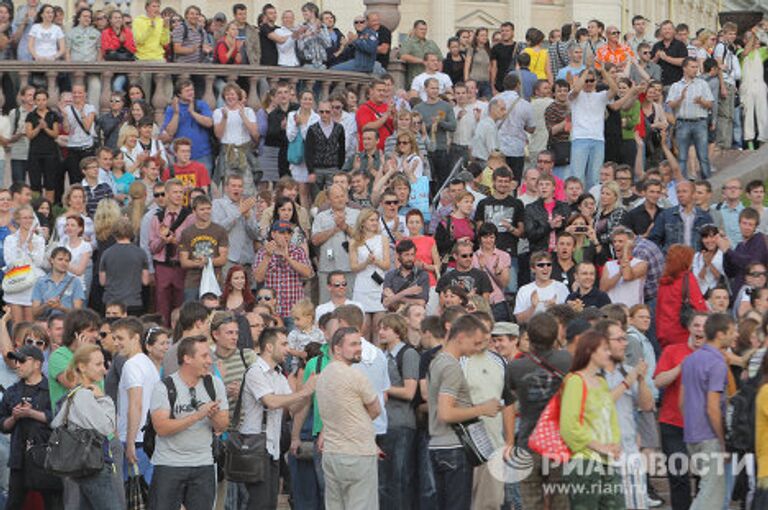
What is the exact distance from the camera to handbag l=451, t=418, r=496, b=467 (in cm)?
1462

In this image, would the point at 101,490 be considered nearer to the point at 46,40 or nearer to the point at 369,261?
the point at 369,261

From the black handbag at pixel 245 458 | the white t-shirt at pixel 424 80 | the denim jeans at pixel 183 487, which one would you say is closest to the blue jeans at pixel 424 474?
the black handbag at pixel 245 458

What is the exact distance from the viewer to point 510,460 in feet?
46.3

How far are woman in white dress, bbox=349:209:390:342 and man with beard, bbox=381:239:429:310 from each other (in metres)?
0.37

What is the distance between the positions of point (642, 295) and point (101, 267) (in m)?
5.27

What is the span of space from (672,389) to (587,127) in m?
8.46

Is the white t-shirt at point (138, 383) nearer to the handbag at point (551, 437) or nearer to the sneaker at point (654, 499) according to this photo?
the handbag at point (551, 437)

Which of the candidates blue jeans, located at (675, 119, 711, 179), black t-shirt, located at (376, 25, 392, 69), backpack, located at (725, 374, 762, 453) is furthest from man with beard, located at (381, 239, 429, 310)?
black t-shirt, located at (376, 25, 392, 69)

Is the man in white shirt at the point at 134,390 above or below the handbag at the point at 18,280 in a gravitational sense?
below

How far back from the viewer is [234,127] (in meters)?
24.1

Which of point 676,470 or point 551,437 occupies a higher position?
point 551,437

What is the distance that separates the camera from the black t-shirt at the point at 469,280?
1877 cm

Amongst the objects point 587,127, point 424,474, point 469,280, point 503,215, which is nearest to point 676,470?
point 424,474

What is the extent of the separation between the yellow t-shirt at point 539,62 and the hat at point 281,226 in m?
7.62
